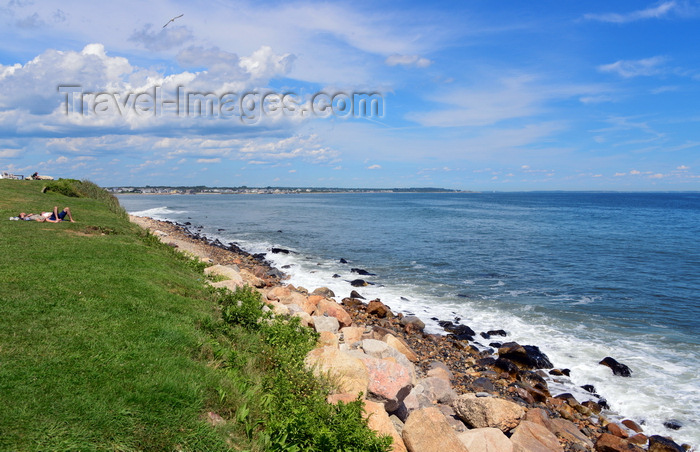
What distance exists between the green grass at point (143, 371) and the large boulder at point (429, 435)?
1450 millimetres

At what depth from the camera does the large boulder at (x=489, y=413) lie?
8.91 metres

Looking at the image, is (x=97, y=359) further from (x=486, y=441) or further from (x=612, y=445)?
(x=612, y=445)

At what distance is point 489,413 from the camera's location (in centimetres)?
895

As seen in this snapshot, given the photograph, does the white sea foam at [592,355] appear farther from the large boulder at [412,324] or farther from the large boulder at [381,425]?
the large boulder at [381,425]

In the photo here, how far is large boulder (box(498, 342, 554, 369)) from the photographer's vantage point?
1375cm

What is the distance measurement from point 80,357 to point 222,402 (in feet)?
7.18

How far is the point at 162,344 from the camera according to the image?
7121mm

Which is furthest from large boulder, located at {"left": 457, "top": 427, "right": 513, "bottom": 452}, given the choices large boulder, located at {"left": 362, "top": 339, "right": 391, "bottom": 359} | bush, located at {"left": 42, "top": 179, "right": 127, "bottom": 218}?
bush, located at {"left": 42, "top": 179, "right": 127, "bottom": 218}

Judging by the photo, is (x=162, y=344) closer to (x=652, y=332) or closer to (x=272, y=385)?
(x=272, y=385)

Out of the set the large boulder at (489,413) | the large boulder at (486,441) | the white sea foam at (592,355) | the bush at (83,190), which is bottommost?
the white sea foam at (592,355)

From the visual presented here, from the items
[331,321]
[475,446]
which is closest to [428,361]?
[331,321]

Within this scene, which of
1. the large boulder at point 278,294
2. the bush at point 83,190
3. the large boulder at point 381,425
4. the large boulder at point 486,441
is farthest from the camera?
the bush at point 83,190

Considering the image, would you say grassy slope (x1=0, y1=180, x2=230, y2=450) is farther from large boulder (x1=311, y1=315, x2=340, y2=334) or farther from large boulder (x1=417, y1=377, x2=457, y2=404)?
large boulder (x1=417, y1=377, x2=457, y2=404)

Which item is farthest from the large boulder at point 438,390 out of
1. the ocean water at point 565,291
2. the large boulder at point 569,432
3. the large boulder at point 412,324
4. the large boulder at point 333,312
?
the large boulder at point 412,324
